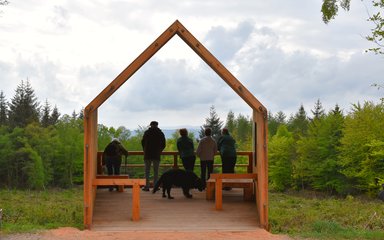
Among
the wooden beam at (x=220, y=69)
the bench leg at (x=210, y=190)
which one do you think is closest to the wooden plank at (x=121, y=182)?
the bench leg at (x=210, y=190)

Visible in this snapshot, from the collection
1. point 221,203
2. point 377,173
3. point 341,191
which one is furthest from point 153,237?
point 341,191

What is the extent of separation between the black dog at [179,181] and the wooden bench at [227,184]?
457 mm

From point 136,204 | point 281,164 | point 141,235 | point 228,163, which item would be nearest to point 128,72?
point 136,204

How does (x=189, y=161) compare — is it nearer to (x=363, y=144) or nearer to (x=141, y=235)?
(x=141, y=235)

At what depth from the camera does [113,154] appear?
54.0 feet

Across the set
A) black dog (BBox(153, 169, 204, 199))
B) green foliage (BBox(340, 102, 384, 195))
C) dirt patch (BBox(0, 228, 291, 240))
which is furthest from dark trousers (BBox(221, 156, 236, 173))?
green foliage (BBox(340, 102, 384, 195))

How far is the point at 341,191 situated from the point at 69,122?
30.7 meters

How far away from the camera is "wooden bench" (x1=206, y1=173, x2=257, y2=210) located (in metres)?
14.0

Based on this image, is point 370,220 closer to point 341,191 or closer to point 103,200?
point 103,200

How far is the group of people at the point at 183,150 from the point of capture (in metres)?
15.8

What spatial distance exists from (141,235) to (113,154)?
5085mm

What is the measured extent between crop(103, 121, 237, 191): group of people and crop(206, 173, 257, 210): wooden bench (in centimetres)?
69

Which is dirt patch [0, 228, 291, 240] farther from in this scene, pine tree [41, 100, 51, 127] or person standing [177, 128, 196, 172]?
pine tree [41, 100, 51, 127]

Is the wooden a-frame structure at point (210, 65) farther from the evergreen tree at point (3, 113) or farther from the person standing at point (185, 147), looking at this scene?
the evergreen tree at point (3, 113)
